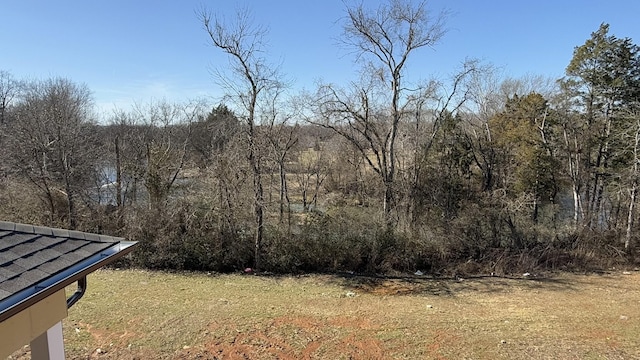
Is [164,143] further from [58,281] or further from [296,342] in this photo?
[58,281]

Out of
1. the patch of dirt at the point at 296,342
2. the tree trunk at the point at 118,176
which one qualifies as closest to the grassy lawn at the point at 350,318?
the patch of dirt at the point at 296,342

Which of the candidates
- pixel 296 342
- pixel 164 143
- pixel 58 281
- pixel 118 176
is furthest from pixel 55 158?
pixel 58 281

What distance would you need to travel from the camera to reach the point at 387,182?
1071 centimetres

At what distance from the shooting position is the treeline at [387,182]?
9273 mm

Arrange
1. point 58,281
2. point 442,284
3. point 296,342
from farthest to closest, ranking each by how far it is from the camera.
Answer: point 442,284, point 296,342, point 58,281

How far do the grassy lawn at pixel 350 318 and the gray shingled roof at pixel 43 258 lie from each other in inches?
126

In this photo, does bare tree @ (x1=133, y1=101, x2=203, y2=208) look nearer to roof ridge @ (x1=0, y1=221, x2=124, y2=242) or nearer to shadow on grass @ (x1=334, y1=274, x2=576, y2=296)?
shadow on grass @ (x1=334, y1=274, x2=576, y2=296)

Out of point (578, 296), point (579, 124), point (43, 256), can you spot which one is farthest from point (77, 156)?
point (579, 124)

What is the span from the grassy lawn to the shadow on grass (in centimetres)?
2

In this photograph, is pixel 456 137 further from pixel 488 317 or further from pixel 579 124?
pixel 488 317

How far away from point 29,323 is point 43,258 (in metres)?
0.34

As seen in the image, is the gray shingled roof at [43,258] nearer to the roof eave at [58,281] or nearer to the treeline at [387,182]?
the roof eave at [58,281]

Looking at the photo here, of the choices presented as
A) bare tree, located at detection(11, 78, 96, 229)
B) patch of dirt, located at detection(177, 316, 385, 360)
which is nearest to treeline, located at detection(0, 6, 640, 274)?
bare tree, located at detection(11, 78, 96, 229)

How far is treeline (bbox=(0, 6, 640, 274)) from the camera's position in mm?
9273
